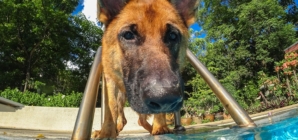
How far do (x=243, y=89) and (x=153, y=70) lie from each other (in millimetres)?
22820

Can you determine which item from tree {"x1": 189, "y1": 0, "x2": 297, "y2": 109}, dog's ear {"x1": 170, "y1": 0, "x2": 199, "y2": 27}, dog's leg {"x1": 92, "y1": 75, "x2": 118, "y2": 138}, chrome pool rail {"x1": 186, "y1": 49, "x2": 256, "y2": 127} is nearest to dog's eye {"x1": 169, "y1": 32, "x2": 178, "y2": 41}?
dog's ear {"x1": 170, "y1": 0, "x2": 199, "y2": 27}

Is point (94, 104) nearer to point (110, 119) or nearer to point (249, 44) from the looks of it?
point (110, 119)

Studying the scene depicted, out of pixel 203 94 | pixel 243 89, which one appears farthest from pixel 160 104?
pixel 243 89

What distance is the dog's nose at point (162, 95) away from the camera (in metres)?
1.93

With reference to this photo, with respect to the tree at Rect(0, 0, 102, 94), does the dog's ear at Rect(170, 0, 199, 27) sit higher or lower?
lower

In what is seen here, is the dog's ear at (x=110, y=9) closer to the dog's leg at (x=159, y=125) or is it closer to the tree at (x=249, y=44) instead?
the dog's leg at (x=159, y=125)

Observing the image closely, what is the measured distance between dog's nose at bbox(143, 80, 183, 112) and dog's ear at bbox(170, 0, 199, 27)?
1892 millimetres

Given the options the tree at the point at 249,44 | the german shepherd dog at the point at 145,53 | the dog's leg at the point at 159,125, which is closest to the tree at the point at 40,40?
the tree at the point at 249,44

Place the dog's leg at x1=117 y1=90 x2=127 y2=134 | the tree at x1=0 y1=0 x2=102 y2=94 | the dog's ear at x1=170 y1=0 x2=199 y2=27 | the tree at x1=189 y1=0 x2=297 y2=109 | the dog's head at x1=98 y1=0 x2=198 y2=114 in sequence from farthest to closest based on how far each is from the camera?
the tree at x1=0 y1=0 x2=102 y2=94
the tree at x1=189 y1=0 x2=297 y2=109
the dog's leg at x1=117 y1=90 x2=127 y2=134
the dog's ear at x1=170 y1=0 x2=199 y2=27
the dog's head at x1=98 y1=0 x2=198 y2=114

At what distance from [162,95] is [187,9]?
2144mm

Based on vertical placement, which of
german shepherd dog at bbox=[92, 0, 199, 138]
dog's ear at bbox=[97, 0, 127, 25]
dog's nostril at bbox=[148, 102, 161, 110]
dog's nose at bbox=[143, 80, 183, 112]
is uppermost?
dog's ear at bbox=[97, 0, 127, 25]

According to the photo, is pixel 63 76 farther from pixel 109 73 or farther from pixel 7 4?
pixel 109 73

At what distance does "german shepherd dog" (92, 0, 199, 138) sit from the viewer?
2.07 metres

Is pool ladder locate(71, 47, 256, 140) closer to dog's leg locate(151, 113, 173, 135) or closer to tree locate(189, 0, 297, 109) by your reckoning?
dog's leg locate(151, 113, 173, 135)
